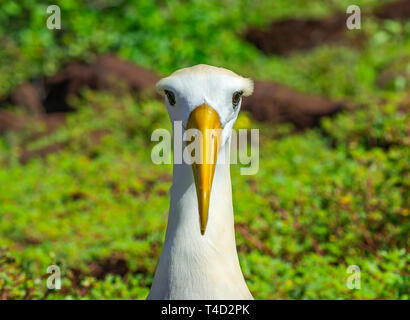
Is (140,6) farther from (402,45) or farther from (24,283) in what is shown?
(24,283)

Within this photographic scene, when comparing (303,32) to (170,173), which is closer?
(170,173)

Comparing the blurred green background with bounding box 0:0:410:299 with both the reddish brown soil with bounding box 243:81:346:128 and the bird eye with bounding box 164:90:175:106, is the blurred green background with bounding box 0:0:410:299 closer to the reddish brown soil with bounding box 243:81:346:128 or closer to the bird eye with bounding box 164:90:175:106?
the reddish brown soil with bounding box 243:81:346:128

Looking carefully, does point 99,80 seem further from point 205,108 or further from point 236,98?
point 205,108

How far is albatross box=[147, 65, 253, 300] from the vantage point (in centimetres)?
178

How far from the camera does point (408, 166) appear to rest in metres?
3.97

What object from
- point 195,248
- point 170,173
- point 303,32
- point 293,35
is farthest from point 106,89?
point 303,32

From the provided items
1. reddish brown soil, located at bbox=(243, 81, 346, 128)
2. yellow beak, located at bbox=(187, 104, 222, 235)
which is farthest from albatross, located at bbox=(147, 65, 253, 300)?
reddish brown soil, located at bbox=(243, 81, 346, 128)

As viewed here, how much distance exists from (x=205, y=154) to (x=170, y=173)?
4.13 m

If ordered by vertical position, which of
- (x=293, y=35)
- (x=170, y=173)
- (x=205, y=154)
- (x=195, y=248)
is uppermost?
(x=293, y=35)

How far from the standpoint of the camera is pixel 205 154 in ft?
5.69

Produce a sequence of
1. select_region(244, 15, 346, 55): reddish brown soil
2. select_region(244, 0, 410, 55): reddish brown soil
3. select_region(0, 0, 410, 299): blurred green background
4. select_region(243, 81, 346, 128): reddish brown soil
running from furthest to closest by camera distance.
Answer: select_region(244, 15, 346, 55): reddish brown soil → select_region(244, 0, 410, 55): reddish brown soil → select_region(243, 81, 346, 128): reddish brown soil → select_region(0, 0, 410, 299): blurred green background

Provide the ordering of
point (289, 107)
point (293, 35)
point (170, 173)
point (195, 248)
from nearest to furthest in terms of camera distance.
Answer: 1. point (195, 248)
2. point (170, 173)
3. point (289, 107)
4. point (293, 35)

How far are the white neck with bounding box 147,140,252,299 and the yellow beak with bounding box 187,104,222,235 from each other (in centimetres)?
14

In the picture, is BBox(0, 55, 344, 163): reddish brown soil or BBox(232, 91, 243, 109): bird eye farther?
BBox(0, 55, 344, 163): reddish brown soil
